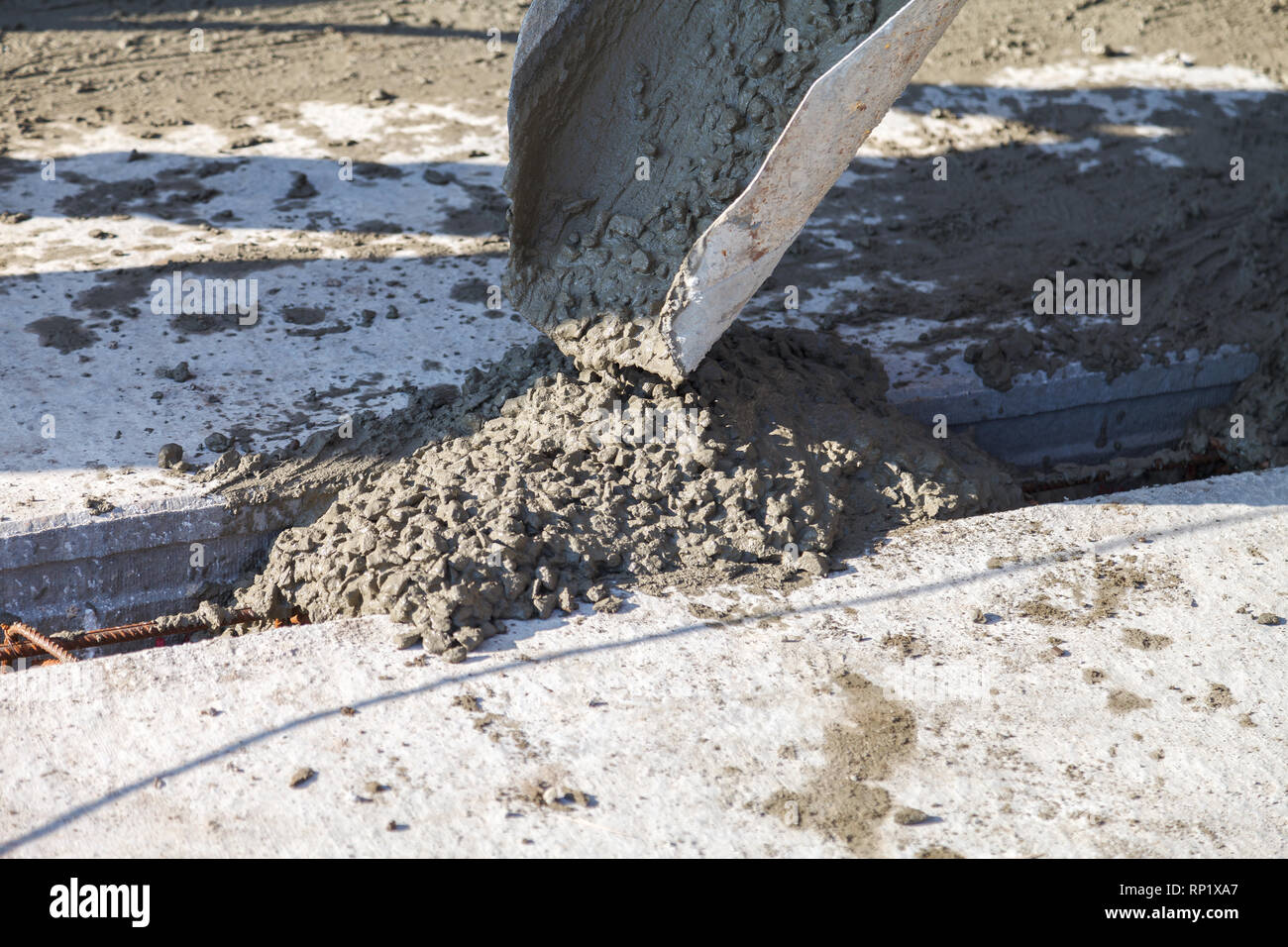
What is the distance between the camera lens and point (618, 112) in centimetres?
413

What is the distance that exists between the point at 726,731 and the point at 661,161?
6.50 feet

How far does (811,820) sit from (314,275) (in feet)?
12.1

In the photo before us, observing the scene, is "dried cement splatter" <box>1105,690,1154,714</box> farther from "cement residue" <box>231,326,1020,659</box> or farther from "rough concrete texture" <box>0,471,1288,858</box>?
"cement residue" <box>231,326,1020,659</box>

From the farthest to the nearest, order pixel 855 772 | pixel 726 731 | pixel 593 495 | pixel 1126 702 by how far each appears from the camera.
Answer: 1. pixel 593 495
2. pixel 1126 702
3. pixel 726 731
4. pixel 855 772

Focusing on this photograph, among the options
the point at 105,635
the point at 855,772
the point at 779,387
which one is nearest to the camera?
the point at 855,772

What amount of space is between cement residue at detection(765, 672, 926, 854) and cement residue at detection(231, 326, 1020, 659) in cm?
65

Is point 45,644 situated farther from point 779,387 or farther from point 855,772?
point 779,387

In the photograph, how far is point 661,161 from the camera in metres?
4.02

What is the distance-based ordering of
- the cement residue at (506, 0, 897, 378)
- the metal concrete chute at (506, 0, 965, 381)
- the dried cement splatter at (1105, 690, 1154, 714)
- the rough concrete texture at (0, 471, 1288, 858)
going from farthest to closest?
the cement residue at (506, 0, 897, 378)
the metal concrete chute at (506, 0, 965, 381)
the dried cement splatter at (1105, 690, 1154, 714)
the rough concrete texture at (0, 471, 1288, 858)

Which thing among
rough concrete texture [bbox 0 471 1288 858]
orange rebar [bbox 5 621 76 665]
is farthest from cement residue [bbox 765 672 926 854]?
orange rebar [bbox 5 621 76 665]

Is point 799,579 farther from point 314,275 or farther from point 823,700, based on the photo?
point 314,275

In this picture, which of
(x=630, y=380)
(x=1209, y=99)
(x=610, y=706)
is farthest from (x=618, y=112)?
(x=1209, y=99)

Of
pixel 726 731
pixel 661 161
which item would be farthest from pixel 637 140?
pixel 726 731

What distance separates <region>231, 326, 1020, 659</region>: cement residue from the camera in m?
3.58
